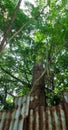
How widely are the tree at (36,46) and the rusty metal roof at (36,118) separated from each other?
3130mm

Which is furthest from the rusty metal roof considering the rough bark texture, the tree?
the tree

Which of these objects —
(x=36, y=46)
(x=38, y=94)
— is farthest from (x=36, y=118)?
(x=36, y=46)

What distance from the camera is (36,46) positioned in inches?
391

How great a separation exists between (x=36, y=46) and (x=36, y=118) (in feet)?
20.3

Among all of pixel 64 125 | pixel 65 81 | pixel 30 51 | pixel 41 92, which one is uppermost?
pixel 30 51

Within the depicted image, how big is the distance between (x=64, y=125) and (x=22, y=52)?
7482 millimetres

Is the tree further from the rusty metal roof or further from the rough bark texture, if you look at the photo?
the rusty metal roof

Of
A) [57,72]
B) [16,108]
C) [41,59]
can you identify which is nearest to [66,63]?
[57,72]

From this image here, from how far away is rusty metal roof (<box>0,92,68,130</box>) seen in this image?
3.80 m

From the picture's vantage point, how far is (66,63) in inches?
389

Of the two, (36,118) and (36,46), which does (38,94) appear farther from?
(36,46)

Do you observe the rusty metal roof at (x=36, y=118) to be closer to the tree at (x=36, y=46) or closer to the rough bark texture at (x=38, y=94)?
the rough bark texture at (x=38, y=94)

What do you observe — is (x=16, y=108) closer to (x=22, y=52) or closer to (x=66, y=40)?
(x=66, y=40)

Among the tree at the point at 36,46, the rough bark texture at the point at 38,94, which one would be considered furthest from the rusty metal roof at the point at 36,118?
the tree at the point at 36,46
